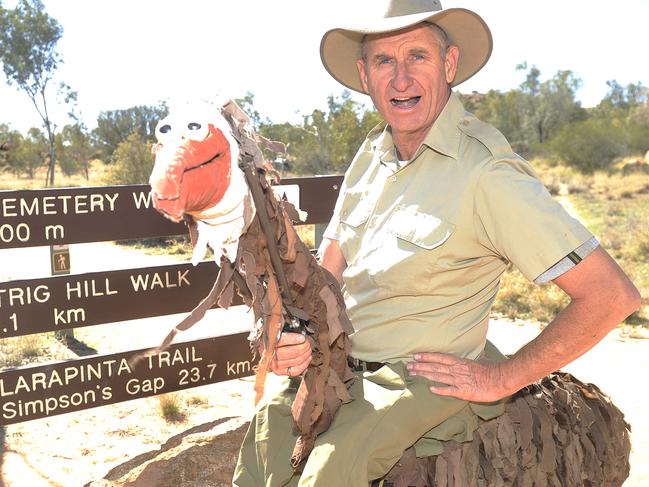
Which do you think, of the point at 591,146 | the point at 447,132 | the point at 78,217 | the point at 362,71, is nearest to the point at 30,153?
the point at 591,146

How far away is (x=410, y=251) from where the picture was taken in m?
1.99

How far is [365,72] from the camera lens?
2.42 m

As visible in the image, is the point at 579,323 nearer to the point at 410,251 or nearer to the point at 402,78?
the point at 410,251

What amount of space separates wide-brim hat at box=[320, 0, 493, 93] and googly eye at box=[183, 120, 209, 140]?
0.89 m

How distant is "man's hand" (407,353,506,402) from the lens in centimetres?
196

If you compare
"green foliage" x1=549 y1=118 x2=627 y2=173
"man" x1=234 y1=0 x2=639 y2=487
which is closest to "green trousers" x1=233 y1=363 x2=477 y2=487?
"man" x1=234 y1=0 x2=639 y2=487

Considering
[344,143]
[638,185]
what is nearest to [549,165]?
[638,185]

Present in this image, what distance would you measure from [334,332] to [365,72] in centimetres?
104

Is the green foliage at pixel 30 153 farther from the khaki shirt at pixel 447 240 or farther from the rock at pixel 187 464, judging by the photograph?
the khaki shirt at pixel 447 240

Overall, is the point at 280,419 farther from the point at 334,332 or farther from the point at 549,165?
the point at 549,165

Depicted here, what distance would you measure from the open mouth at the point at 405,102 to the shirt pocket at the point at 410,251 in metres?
0.34

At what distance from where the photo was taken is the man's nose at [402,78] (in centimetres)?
211

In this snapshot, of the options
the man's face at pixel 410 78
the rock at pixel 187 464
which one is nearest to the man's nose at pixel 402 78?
the man's face at pixel 410 78

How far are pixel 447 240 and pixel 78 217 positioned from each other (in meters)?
2.26
